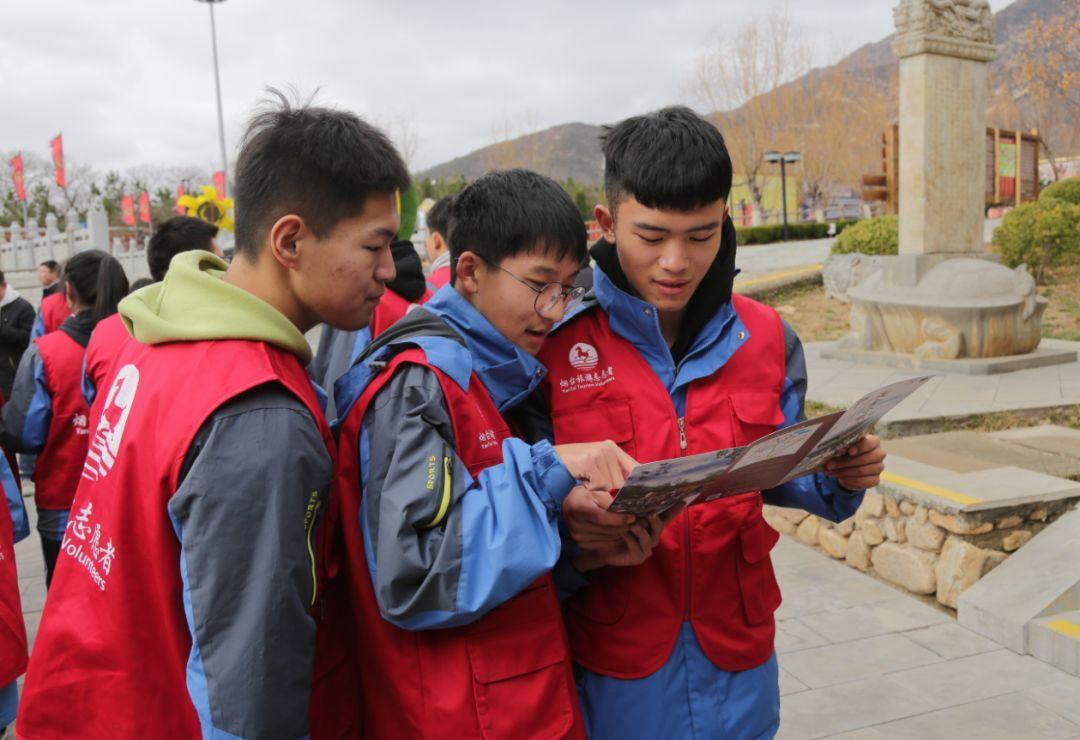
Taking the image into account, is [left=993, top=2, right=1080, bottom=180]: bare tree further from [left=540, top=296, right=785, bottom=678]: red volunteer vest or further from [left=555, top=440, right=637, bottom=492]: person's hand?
[left=555, top=440, right=637, bottom=492]: person's hand

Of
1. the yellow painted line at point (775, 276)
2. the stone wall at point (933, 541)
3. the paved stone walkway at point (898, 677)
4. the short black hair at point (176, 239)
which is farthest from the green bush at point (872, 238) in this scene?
the short black hair at point (176, 239)

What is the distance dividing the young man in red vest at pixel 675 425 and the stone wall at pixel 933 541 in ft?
8.23

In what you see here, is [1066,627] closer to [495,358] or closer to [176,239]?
[495,358]

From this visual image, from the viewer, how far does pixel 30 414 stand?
3363 mm

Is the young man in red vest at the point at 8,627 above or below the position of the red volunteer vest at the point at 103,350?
below

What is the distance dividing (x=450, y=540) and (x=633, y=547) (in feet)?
1.25

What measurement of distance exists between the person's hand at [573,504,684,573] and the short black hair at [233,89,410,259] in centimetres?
67

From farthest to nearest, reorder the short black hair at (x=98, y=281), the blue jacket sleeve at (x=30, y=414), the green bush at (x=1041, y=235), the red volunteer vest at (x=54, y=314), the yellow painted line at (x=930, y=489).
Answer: the green bush at (x=1041, y=235)
the red volunteer vest at (x=54, y=314)
the yellow painted line at (x=930, y=489)
the short black hair at (x=98, y=281)
the blue jacket sleeve at (x=30, y=414)

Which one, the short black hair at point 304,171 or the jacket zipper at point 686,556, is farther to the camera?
the jacket zipper at point 686,556

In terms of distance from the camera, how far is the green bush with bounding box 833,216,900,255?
14078 millimetres

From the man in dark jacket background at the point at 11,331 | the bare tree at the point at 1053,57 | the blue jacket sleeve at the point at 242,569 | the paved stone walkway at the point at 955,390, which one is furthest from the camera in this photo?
the bare tree at the point at 1053,57

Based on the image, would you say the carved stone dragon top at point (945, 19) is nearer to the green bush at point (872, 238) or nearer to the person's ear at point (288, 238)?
the green bush at point (872, 238)

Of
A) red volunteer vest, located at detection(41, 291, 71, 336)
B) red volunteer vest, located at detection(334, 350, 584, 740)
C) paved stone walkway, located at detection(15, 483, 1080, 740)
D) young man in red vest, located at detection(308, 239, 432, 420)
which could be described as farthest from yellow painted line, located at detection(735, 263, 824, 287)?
red volunteer vest, located at detection(334, 350, 584, 740)

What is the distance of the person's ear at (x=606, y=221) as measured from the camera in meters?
1.76
